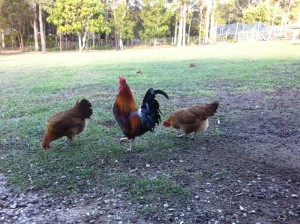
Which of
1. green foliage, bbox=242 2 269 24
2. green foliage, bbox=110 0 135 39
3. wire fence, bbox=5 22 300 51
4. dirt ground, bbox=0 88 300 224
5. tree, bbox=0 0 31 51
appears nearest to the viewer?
dirt ground, bbox=0 88 300 224

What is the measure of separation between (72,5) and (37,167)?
37.1 metres

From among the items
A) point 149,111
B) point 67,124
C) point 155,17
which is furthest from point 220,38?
point 67,124

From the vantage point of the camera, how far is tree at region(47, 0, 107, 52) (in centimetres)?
3738

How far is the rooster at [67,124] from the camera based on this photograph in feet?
16.5

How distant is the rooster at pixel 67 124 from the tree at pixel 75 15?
3478 cm

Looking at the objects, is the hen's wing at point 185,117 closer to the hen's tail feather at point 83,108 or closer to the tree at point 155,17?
the hen's tail feather at point 83,108

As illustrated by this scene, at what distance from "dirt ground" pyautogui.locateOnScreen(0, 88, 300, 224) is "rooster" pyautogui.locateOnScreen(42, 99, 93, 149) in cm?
116

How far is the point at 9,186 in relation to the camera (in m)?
4.08

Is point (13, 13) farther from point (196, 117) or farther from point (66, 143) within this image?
point (196, 117)

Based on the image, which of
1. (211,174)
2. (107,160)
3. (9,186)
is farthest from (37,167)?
(211,174)

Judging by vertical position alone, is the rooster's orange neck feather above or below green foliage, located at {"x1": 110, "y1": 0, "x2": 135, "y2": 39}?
below

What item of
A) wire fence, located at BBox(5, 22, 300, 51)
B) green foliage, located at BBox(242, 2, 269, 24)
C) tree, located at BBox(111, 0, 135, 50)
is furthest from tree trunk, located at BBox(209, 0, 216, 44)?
tree, located at BBox(111, 0, 135, 50)

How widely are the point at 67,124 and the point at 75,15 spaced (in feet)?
120

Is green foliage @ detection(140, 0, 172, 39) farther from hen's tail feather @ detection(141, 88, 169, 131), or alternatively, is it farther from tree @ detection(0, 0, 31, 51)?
hen's tail feather @ detection(141, 88, 169, 131)
